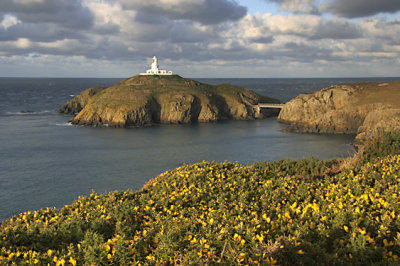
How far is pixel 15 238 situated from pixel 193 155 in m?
51.8

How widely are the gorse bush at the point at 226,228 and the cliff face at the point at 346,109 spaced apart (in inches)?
2696

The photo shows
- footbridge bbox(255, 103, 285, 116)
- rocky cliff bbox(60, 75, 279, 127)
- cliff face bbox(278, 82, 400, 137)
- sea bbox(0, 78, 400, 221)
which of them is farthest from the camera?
footbridge bbox(255, 103, 285, 116)

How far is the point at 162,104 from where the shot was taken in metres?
111

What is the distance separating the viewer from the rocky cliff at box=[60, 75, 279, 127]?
100812mm

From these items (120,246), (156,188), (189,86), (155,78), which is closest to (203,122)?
(189,86)

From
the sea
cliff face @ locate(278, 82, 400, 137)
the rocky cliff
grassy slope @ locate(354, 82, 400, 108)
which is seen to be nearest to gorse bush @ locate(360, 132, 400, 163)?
the sea

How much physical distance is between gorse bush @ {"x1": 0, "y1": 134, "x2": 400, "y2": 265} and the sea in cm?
2207

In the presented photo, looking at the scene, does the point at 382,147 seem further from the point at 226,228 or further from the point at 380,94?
the point at 380,94

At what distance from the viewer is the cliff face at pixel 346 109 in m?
76.3

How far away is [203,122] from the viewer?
109 meters

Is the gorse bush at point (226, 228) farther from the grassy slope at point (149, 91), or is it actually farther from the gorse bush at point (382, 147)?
the grassy slope at point (149, 91)

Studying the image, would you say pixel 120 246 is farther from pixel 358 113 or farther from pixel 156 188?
pixel 358 113

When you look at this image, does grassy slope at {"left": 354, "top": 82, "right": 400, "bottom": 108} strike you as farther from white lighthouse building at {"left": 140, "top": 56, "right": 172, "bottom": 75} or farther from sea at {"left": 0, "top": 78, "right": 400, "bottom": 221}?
white lighthouse building at {"left": 140, "top": 56, "right": 172, "bottom": 75}

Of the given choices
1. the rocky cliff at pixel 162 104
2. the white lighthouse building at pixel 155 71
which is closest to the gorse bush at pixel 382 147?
the rocky cliff at pixel 162 104
